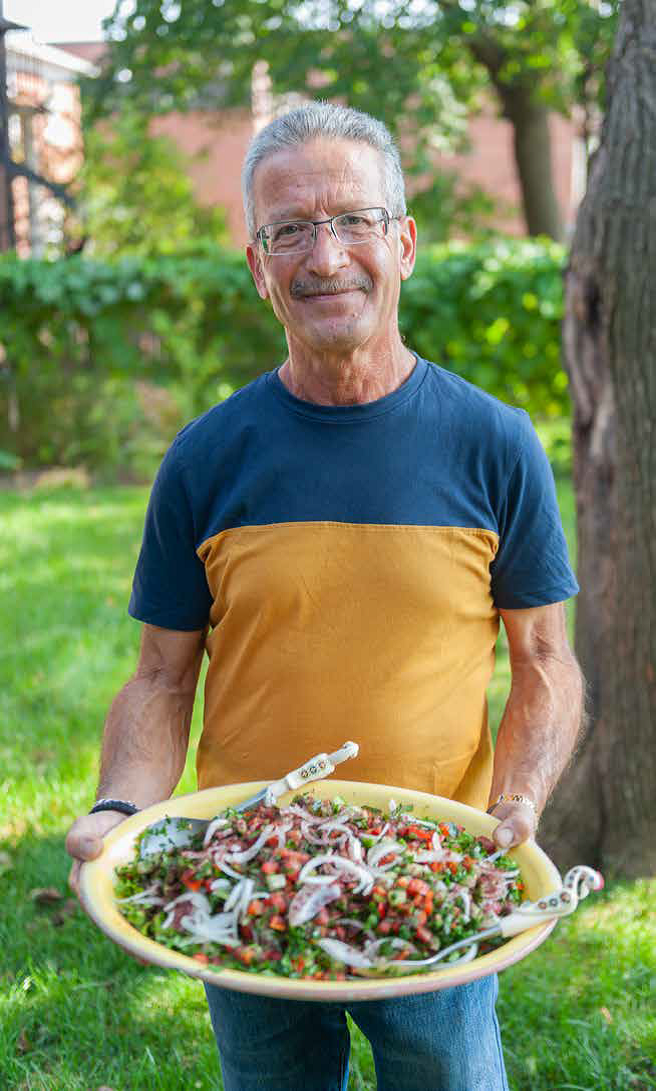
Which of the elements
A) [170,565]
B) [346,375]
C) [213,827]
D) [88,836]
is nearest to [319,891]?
[213,827]

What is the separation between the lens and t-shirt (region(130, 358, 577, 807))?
2027 mm

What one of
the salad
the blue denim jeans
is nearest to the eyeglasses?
the salad

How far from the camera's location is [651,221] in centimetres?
332

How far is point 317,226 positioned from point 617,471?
1.87 m

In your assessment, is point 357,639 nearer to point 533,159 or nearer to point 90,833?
point 90,833

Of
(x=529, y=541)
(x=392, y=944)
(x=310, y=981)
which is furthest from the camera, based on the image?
(x=529, y=541)

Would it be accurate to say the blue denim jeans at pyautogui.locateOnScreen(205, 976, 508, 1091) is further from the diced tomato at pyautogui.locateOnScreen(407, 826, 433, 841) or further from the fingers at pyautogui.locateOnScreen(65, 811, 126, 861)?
the fingers at pyautogui.locateOnScreen(65, 811, 126, 861)

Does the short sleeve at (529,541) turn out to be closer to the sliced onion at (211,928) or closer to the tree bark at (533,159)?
the sliced onion at (211,928)

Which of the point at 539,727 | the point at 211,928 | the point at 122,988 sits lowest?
the point at 122,988

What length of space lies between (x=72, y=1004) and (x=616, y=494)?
7.51 ft

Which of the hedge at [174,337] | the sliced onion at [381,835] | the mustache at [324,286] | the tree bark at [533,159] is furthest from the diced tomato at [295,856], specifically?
the tree bark at [533,159]

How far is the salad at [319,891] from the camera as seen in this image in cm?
161

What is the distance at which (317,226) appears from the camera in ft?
6.47

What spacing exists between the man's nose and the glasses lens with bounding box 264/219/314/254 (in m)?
0.02
